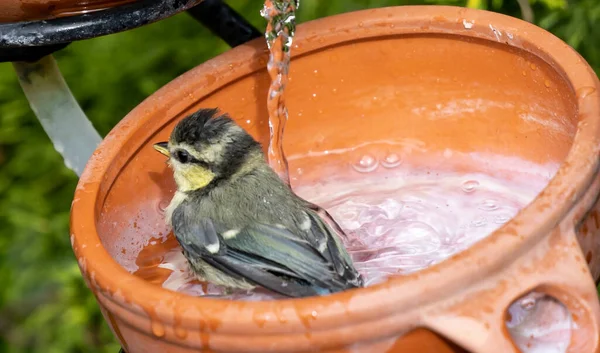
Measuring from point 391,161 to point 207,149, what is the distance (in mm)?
722

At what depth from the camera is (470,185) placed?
10.5 ft

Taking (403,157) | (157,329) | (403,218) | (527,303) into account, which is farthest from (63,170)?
(527,303)

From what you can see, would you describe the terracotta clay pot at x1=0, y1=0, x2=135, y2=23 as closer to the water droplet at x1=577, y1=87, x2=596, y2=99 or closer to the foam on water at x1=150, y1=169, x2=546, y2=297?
the foam on water at x1=150, y1=169, x2=546, y2=297

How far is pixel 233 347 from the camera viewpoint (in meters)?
2.01

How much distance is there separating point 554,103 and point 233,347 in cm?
133

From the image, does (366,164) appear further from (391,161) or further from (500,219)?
(500,219)

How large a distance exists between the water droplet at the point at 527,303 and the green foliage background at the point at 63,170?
2647mm

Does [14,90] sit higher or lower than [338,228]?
lower

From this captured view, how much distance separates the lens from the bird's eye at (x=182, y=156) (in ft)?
9.61

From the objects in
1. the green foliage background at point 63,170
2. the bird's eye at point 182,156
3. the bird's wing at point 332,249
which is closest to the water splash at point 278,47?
the bird's eye at point 182,156

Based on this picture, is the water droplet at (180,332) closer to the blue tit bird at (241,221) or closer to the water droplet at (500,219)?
the blue tit bird at (241,221)

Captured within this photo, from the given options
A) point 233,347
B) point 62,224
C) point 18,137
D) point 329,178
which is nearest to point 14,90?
point 18,137

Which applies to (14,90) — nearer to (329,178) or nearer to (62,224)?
(62,224)

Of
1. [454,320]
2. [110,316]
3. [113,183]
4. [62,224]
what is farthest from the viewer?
[62,224]
